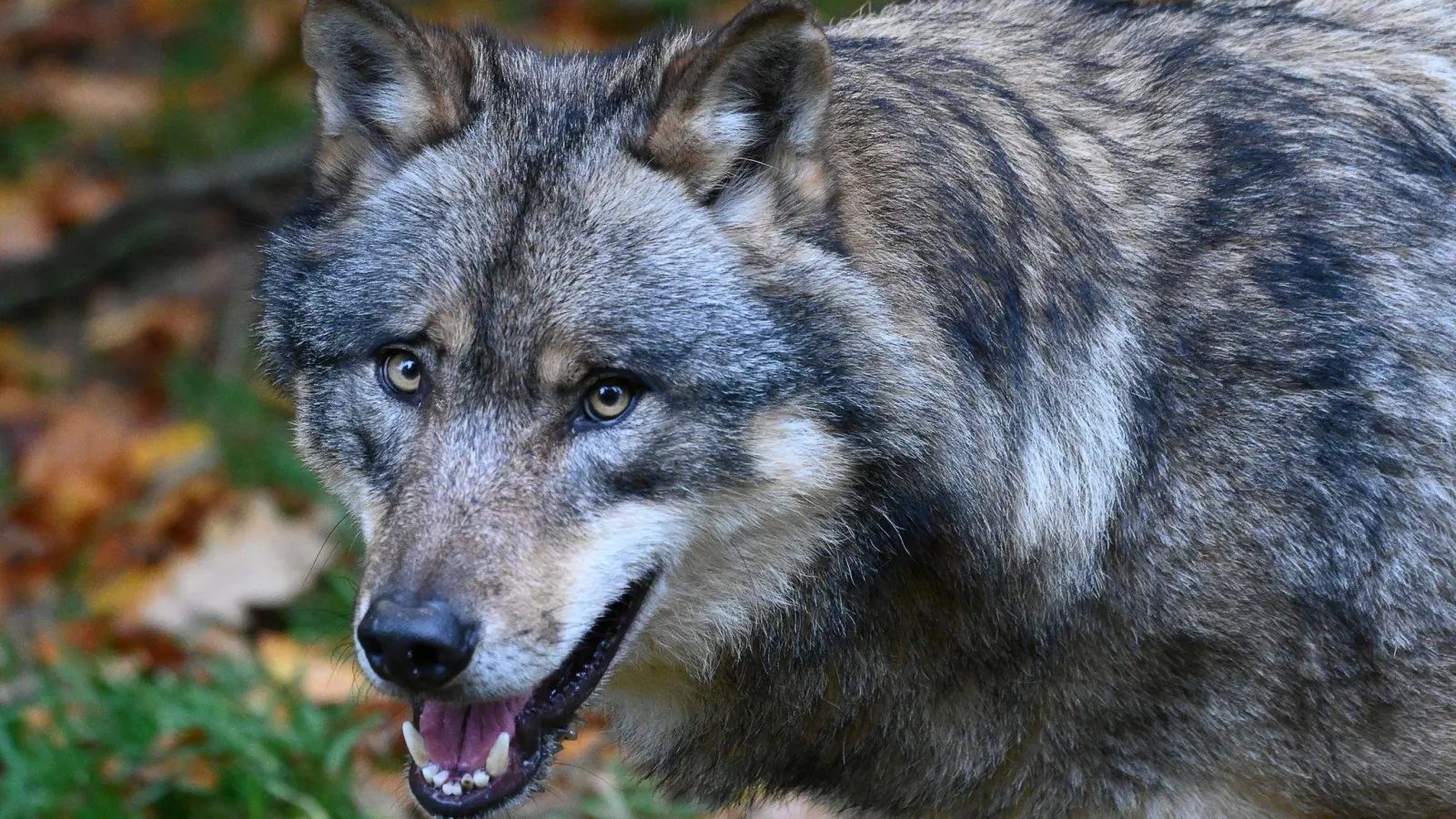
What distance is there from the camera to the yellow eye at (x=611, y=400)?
116 inches

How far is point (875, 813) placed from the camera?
3.56 metres

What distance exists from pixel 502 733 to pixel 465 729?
0.33 ft

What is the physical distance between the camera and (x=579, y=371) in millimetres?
2926

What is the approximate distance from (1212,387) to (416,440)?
5.20 feet

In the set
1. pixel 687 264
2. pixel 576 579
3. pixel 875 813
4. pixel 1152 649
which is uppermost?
pixel 687 264

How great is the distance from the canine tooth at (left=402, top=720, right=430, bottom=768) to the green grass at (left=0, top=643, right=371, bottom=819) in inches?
57.1

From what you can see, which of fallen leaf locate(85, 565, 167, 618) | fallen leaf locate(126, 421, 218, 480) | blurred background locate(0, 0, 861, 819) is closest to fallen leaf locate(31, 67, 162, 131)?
blurred background locate(0, 0, 861, 819)

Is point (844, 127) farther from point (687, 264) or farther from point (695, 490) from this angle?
point (695, 490)

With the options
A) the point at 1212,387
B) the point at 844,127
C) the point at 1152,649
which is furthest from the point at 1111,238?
the point at 1152,649

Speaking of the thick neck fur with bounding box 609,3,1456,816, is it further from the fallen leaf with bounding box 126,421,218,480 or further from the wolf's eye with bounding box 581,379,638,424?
the fallen leaf with bounding box 126,421,218,480

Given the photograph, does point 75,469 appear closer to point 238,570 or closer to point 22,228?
point 238,570

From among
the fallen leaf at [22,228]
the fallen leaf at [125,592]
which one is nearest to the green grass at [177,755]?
the fallen leaf at [125,592]

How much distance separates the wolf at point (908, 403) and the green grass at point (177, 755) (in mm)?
1401

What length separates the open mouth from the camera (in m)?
2.96
